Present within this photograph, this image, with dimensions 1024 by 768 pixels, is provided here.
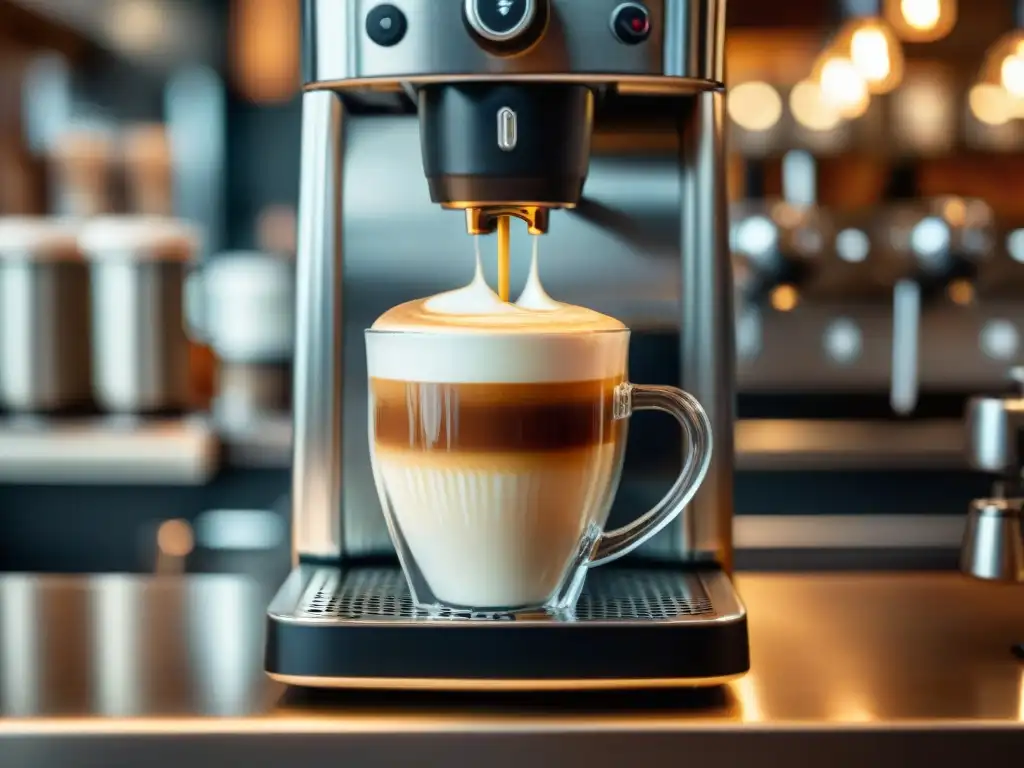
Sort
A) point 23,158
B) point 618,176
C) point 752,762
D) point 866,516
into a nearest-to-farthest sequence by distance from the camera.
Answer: point 752,762 < point 618,176 < point 866,516 < point 23,158

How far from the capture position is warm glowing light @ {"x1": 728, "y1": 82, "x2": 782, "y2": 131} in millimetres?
2117

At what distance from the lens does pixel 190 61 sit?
272 cm

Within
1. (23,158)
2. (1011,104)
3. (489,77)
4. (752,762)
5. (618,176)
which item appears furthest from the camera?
(23,158)

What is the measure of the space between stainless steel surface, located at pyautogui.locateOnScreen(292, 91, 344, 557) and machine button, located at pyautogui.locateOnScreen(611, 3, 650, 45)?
0.55ft

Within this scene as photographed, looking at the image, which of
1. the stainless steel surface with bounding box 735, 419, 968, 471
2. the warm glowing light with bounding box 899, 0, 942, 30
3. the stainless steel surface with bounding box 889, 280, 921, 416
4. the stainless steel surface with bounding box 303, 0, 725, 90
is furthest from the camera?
the stainless steel surface with bounding box 889, 280, 921, 416

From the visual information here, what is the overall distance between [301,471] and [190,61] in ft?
7.26

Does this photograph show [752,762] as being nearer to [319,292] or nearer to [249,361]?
[319,292]

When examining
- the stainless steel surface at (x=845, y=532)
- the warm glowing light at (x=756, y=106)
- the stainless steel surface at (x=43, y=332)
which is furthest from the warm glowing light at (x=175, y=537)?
the warm glowing light at (x=756, y=106)

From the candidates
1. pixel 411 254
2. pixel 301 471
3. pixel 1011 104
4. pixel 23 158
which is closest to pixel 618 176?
pixel 411 254

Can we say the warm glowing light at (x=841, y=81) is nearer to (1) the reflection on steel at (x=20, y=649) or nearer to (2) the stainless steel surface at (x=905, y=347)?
(2) the stainless steel surface at (x=905, y=347)

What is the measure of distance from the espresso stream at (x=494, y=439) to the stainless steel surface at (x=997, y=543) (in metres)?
0.20

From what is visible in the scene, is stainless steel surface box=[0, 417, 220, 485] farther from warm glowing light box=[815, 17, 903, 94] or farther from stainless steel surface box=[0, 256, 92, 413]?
warm glowing light box=[815, 17, 903, 94]

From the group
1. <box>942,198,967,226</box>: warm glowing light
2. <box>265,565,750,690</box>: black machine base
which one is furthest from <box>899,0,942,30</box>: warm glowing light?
<box>265,565,750,690</box>: black machine base

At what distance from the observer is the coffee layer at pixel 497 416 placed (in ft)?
1.86
